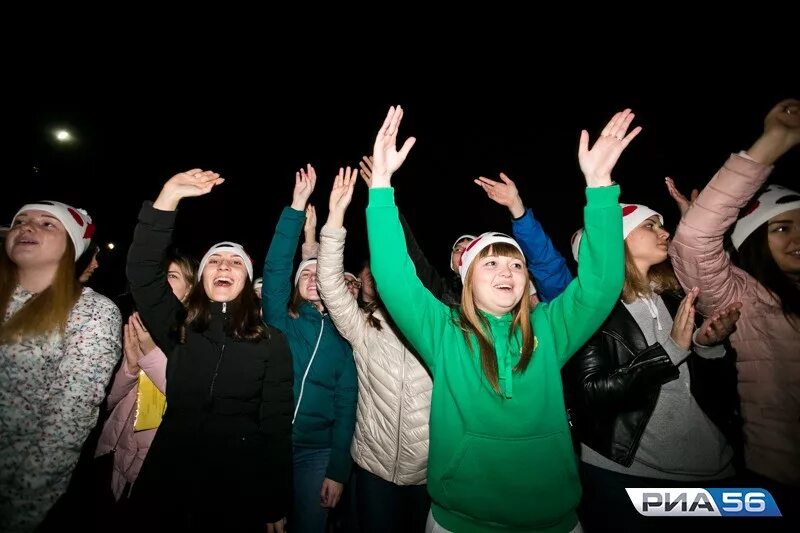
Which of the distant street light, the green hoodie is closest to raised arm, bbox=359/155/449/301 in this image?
the green hoodie

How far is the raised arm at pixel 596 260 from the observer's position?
1.82 m

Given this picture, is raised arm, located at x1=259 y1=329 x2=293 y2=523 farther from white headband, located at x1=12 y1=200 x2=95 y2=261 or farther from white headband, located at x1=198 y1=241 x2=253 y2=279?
white headband, located at x1=12 y1=200 x2=95 y2=261

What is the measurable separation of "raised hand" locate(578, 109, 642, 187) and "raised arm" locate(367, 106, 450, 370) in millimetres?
1141

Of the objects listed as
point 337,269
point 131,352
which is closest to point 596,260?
point 337,269

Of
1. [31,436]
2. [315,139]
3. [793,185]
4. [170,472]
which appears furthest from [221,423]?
[315,139]

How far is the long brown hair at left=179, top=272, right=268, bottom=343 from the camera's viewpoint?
2.67m

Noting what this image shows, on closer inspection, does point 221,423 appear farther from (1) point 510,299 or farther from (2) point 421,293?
(1) point 510,299

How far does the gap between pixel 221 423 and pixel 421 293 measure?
1.76 meters

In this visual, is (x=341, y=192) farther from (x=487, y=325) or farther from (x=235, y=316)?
(x=487, y=325)

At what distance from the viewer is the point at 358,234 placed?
13.4 meters

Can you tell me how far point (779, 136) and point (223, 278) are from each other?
3961 mm

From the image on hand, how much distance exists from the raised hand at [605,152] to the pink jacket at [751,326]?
2.16ft

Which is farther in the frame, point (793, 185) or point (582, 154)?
point (793, 185)

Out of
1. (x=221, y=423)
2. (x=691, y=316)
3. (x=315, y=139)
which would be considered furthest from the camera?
(x=315, y=139)
